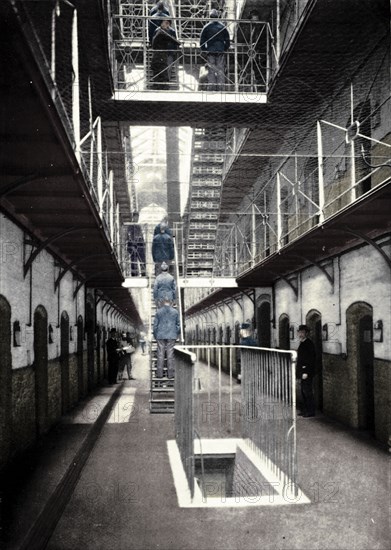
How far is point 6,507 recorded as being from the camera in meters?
4.66

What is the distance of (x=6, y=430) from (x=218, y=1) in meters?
10.1

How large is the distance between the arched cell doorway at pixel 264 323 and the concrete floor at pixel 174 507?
7.68 m

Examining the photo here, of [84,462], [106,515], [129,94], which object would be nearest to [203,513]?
[106,515]

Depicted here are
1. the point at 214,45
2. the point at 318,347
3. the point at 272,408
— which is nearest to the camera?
the point at 272,408

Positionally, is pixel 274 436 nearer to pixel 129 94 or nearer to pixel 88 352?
pixel 129 94

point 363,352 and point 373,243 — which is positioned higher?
point 373,243

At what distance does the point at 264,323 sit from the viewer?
1497 centimetres

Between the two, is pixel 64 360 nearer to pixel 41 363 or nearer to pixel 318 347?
pixel 41 363

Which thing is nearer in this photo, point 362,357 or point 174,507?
point 174,507

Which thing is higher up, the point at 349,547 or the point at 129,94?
the point at 129,94

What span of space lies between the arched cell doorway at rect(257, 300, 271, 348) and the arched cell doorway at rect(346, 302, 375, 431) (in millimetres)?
6583

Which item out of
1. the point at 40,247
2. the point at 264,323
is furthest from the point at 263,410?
the point at 264,323

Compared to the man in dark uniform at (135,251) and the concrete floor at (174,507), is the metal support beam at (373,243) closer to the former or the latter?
the concrete floor at (174,507)

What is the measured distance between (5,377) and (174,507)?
2.35 meters
